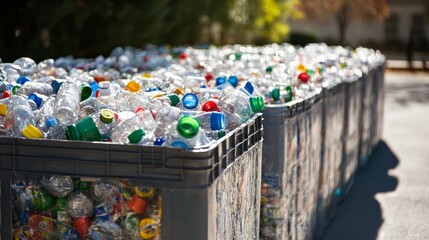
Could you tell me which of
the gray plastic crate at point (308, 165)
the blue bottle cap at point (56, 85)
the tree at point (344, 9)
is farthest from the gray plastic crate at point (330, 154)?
the tree at point (344, 9)

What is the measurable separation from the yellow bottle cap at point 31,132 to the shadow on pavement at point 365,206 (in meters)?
3.78

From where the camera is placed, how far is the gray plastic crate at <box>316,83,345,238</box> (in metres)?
6.83

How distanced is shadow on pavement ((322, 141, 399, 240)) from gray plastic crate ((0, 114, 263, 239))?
10.9ft

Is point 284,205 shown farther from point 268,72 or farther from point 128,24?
point 128,24

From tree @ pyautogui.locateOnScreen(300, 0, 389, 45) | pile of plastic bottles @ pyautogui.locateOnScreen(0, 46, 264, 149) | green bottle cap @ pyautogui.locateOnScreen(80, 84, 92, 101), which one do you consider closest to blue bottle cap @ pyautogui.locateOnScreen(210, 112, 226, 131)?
pile of plastic bottles @ pyautogui.locateOnScreen(0, 46, 264, 149)

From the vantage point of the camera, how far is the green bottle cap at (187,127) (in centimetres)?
350

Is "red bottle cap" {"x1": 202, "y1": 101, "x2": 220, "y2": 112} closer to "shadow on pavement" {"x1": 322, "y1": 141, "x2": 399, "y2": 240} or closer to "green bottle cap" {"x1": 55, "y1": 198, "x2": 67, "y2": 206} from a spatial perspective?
"green bottle cap" {"x1": 55, "y1": 198, "x2": 67, "y2": 206}

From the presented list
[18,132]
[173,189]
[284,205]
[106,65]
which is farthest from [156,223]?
[106,65]

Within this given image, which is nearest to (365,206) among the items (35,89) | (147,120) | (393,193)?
(393,193)

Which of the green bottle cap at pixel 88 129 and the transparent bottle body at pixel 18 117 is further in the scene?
the transparent bottle body at pixel 18 117

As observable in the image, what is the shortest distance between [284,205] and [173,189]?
199 centimetres

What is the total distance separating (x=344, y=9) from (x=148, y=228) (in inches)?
1221

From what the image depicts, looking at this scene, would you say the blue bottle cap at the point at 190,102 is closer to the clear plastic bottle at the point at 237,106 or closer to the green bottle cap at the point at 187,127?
the clear plastic bottle at the point at 237,106

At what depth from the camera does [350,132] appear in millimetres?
8508
